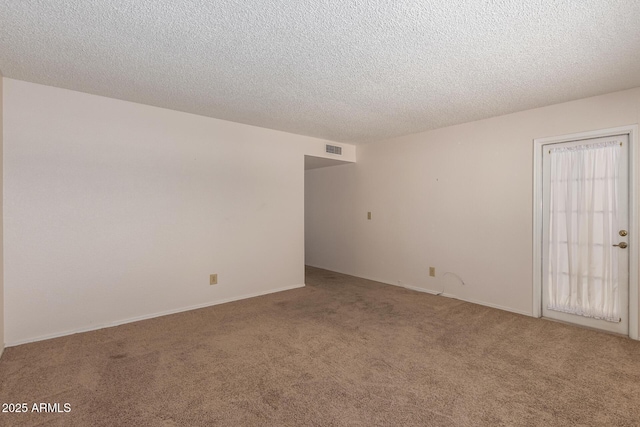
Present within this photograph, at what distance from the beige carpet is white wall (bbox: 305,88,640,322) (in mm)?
813

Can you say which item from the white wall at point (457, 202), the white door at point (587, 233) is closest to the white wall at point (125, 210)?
the white wall at point (457, 202)

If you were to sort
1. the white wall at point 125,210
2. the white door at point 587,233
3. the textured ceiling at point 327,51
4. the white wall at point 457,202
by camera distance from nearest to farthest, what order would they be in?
the textured ceiling at point 327,51, the white wall at point 125,210, the white door at point 587,233, the white wall at point 457,202

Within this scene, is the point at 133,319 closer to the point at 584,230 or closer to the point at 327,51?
the point at 327,51

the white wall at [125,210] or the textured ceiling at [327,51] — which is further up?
the textured ceiling at [327,51]

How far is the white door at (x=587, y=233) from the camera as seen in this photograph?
3.08 meters

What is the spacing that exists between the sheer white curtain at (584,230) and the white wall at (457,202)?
23 centimetres

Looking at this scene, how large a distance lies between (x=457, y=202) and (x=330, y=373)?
117 inches

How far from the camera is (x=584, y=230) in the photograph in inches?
129

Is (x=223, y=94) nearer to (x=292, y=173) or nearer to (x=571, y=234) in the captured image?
(x=292, y=173)

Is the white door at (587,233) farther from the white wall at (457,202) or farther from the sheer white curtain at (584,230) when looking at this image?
the white wall at (457,202)

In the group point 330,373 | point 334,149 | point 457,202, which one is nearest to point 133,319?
point 330,373

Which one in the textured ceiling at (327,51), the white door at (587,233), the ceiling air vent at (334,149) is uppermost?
the textured ceiling at (327,51)

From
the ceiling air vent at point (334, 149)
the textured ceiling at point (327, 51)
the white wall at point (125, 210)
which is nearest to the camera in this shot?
the textured ceiling at point (327, 51)

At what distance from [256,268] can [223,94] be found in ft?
7.62
